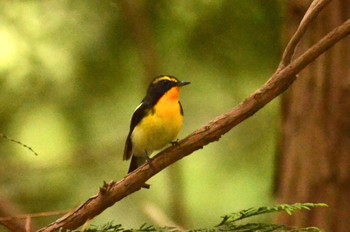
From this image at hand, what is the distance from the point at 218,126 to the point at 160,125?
2.25 ft

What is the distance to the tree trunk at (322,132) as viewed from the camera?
252 cm

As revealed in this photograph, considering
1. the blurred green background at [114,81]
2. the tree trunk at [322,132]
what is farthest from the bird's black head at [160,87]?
the blurred green background at [114,81]

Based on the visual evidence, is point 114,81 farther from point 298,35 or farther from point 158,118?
point 298,35

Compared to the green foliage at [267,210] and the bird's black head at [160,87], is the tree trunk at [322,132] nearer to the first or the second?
the bird's black head at [160,87]

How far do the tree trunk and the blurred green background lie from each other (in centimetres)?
32

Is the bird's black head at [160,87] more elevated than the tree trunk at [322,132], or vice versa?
the bird's black head at [160,87]

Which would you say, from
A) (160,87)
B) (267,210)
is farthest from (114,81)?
Answer: (267,210)

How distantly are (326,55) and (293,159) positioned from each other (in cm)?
35

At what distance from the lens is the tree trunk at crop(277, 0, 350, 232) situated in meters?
2.52

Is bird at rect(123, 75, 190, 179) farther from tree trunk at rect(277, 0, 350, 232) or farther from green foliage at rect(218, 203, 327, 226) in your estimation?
green foliage at rect(218, 203, 327, 226)

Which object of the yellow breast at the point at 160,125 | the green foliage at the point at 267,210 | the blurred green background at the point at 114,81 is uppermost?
the blurred green background at the point at 114,81

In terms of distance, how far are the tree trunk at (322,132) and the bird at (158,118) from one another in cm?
43

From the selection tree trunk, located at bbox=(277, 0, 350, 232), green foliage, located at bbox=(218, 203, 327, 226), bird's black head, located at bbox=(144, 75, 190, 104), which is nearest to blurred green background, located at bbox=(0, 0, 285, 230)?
tree trunk, located at bbox=(277, 0, 350, 232)

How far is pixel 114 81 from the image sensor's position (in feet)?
11.6
